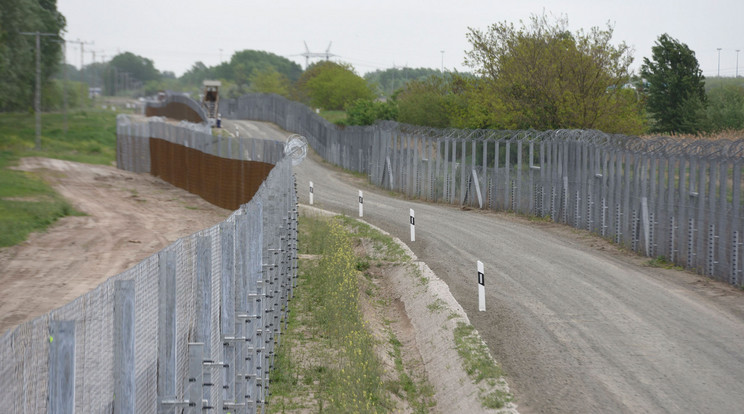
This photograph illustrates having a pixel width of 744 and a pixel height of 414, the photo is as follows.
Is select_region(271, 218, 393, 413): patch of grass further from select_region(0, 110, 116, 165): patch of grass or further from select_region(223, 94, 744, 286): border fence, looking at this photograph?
select_region(0, 110, 116, 165): patch of grass

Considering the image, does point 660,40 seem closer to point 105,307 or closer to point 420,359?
point 420,359

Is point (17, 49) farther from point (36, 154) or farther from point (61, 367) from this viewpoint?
point (61, 367)

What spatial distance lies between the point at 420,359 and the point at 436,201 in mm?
22323

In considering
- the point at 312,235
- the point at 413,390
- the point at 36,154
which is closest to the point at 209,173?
the point at 312,235

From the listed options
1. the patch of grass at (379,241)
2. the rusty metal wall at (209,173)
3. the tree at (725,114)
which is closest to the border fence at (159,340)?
the patch of grass at (379,241)

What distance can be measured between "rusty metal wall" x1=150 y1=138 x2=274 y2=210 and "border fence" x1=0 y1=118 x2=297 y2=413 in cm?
1933

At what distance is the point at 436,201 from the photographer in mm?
37188

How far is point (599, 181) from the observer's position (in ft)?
84.5

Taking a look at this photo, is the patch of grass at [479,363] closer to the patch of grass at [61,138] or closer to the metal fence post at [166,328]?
the metal fence post at [166,328]

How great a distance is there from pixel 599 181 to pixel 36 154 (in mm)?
38673

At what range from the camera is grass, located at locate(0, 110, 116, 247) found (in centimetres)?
2980

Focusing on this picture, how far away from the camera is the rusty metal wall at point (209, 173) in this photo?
3172cm

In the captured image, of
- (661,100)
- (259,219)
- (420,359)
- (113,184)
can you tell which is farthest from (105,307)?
(661,100)

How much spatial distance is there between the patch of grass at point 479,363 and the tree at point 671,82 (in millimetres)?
44165
